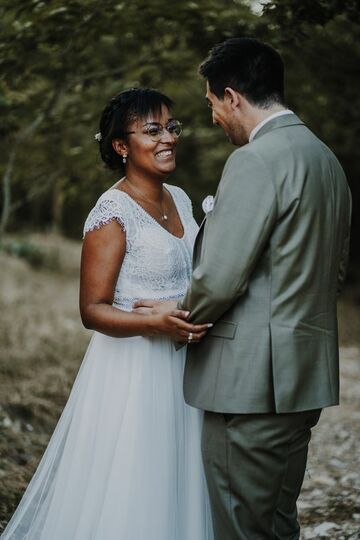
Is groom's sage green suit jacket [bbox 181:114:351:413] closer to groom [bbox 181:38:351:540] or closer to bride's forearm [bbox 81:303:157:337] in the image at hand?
groom [bbox 181:38:351:540]

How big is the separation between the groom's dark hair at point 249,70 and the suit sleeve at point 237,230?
0.95 ft

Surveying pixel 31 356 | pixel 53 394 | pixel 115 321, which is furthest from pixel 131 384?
pixel 31 356

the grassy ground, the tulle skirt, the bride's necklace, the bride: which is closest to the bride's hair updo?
the bride

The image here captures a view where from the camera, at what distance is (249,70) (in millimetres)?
2555

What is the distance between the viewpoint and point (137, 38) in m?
A: 5.44

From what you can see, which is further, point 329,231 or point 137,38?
point 137,38

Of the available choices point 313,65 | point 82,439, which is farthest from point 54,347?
point 82,439

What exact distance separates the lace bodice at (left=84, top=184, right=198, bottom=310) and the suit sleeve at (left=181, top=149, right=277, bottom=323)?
2.00ft

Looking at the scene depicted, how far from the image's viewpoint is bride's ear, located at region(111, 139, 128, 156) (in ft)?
10.4

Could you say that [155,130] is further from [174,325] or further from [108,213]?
[174,325]

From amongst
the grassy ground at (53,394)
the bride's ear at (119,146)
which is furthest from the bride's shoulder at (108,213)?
the grassy ground at (53,394)

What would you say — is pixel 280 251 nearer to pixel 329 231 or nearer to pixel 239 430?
pixel 329 231

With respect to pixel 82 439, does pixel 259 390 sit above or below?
above

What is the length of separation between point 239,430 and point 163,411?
564mm
